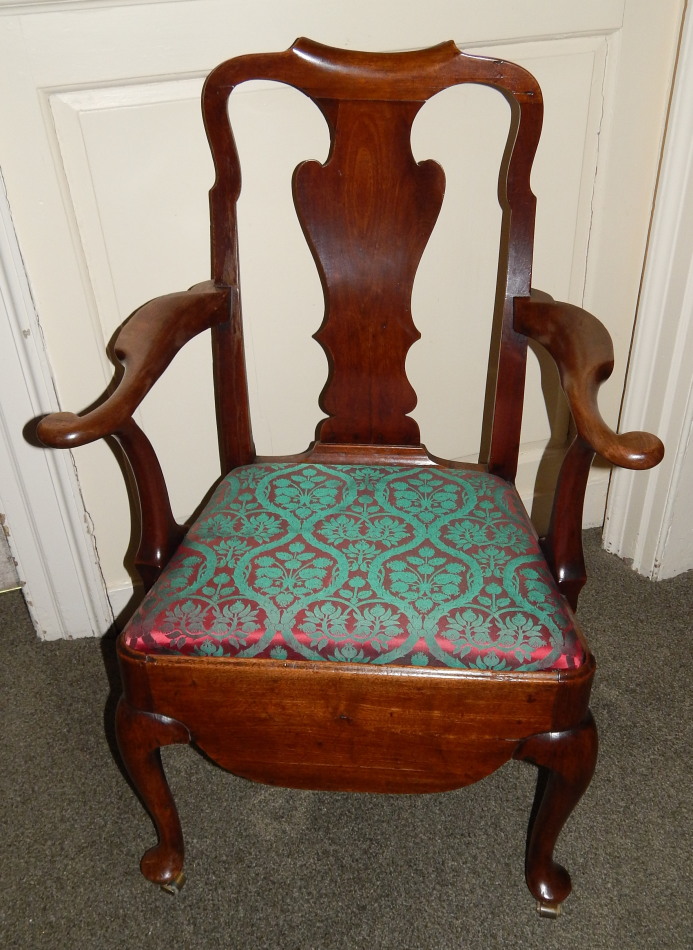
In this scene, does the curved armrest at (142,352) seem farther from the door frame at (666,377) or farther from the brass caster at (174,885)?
the door frame at (666,377)

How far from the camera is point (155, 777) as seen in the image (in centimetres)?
98

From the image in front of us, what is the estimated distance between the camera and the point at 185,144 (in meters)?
1.16

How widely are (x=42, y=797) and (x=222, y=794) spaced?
0.95 feet

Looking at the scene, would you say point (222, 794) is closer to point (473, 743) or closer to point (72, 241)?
point (473, 743)

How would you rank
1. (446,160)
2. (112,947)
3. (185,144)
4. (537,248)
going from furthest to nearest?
(537,248) < (446,160) < (185,144) < (112,947)

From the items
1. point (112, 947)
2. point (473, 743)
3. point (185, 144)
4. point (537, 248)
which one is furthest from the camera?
point (537, 248)

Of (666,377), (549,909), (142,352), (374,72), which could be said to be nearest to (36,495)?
(142,352)

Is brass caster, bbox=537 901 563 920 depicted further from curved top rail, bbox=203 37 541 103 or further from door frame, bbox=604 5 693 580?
curved top rail, bbox=203 37 541 103

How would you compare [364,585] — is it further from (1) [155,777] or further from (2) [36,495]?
(2) [36,495]

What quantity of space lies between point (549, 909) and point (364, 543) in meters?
0.58

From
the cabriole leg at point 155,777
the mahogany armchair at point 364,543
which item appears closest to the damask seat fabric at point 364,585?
the mahogany armchair at point 364,543

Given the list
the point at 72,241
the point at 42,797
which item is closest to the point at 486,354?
the point at 72,241

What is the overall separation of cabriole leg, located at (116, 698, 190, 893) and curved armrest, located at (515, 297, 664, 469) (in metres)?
0.59

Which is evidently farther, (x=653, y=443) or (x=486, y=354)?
(x=486, y=354)
